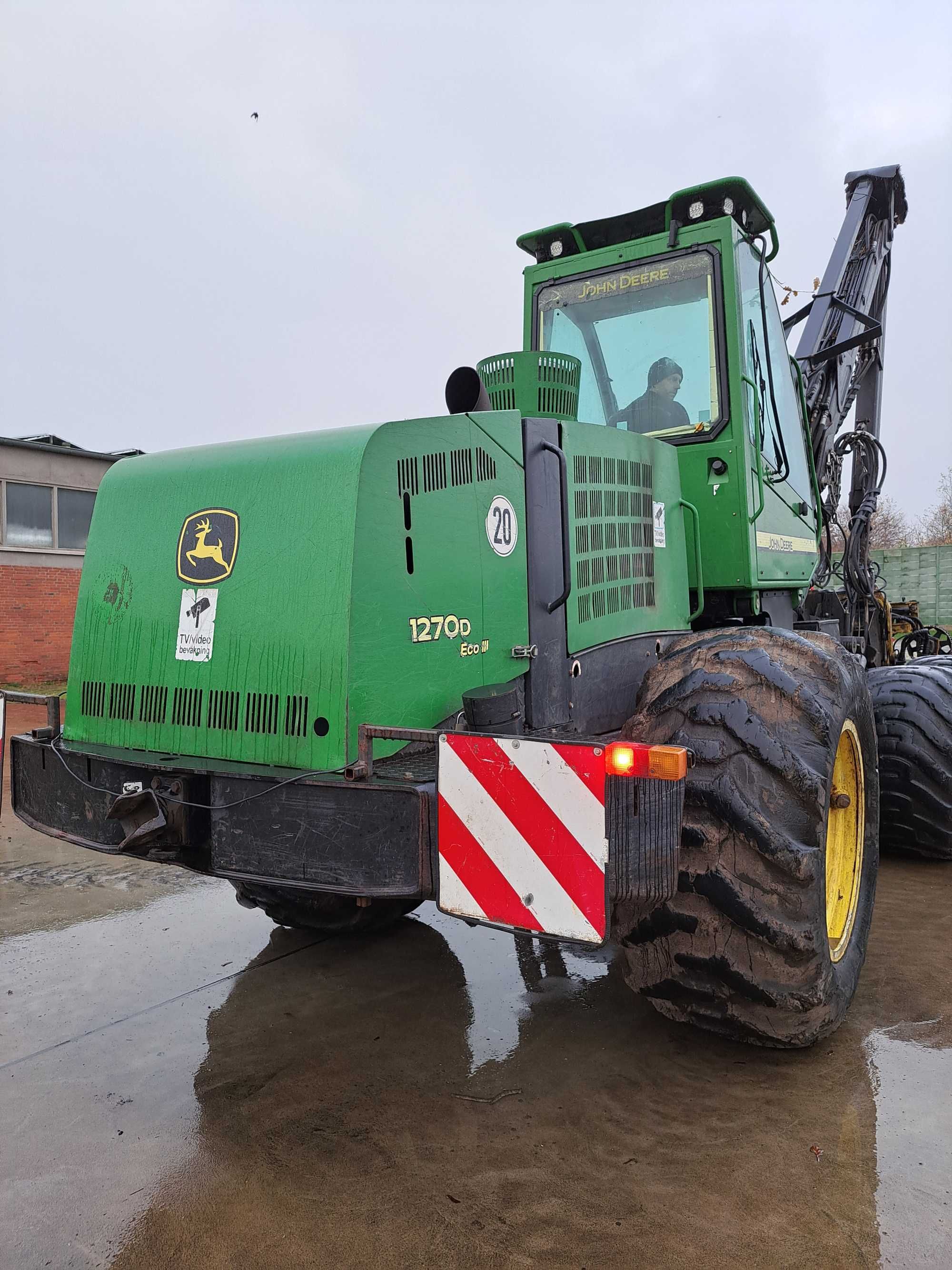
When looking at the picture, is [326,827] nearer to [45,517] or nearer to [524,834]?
[524,834]

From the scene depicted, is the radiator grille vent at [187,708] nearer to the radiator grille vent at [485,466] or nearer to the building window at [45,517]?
the radiator grille vent at [485,466]

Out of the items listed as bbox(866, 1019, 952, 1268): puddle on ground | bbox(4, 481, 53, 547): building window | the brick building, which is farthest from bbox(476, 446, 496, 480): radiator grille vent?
bbox(4, 481, 53, 547): building window

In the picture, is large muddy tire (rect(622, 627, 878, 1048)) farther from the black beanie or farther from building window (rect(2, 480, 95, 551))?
building window (rect(2, 480, 95, 551))

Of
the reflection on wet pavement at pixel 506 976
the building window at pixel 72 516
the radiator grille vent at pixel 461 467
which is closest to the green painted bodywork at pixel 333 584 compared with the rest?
the radiator grille vent at pixel 461 467

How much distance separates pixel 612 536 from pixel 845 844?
4.52 feet

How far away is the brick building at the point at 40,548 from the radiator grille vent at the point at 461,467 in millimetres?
13552

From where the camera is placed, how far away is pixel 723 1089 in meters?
2.83

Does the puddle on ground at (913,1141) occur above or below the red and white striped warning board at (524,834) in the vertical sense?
below

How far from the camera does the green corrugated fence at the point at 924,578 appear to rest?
20922 mm

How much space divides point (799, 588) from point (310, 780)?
329 centimetres

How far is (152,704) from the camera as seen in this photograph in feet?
9.96

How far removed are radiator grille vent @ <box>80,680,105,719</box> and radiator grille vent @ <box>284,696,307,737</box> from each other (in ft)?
2.70

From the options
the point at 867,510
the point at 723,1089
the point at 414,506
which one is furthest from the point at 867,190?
the point at 723,1089

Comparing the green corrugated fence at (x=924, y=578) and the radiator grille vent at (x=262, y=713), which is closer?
the radiator grille vent at (x=262, y=713)
